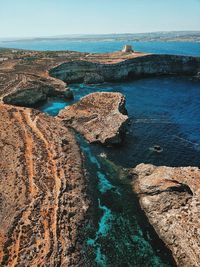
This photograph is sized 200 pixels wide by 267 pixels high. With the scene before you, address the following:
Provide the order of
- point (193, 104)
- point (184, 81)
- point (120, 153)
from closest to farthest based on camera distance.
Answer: point (120, 153)
point (193, 104)
point (184, 81)

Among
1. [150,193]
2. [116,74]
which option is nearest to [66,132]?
[150,193]

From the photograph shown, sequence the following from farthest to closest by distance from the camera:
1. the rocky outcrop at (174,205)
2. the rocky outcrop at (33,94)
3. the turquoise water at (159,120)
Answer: the rocky outcrop at (33,94)
the turquoise water at (159,120)
the rocky outcrop at (174,205)

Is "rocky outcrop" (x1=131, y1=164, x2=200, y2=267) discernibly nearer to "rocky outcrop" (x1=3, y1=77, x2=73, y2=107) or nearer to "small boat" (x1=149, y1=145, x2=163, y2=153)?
"small boat" (x1=149, y1=145, x2=163, y2=153)

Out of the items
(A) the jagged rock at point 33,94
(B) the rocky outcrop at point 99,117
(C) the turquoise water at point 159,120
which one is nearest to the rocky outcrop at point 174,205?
(C) the turquoise water at point 159,120

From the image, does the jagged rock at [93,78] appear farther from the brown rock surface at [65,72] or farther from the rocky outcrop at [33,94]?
the rocky outcrop at [33,94]

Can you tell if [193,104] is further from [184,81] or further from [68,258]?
[68,258]

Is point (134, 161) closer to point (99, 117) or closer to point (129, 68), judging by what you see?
point (99, 117)

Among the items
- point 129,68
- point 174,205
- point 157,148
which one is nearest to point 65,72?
point 129,68
